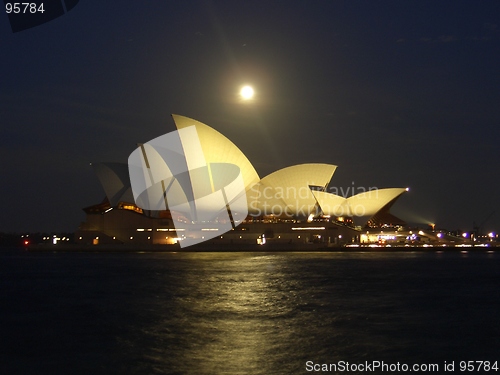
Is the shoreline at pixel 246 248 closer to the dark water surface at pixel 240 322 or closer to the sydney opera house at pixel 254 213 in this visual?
the sydney opera house at pixel 254 213

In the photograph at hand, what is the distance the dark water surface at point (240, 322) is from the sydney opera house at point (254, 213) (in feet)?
103

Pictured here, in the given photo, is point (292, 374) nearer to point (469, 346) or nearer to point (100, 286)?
point (469, 346)

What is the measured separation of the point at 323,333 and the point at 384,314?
3627mm

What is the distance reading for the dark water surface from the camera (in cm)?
1323

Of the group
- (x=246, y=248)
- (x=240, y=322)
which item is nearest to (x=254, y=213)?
(x=246, y=248)


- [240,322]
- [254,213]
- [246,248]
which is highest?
[254,213]

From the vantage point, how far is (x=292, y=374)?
11836 mm

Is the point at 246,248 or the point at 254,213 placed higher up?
the point at 254,213

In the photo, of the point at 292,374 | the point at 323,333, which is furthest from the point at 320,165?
the point at 292,374

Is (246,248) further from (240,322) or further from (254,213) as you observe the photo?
(240,322)

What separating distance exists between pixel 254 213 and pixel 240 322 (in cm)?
5034

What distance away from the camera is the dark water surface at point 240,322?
1323cm

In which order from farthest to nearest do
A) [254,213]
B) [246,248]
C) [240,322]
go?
[254,213] → [246,248] → [240,322]

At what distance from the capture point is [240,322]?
17.7m
